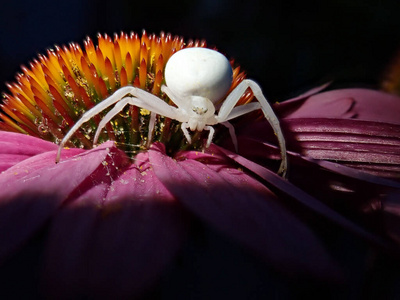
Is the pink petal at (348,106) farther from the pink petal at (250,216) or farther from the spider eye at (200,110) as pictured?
the pink petal at (250,216)

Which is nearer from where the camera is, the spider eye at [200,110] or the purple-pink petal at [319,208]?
the purple-pink petal at [319,208]

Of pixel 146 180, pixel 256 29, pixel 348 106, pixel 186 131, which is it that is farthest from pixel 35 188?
pixel 256 29

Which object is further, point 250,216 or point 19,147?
point 19,147

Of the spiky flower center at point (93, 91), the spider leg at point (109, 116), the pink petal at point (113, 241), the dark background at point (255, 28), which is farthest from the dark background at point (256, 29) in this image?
the pink petal at point (113, 241)

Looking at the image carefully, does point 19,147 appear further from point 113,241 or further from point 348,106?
point 348,106

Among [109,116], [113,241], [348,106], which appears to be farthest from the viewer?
[348,106]

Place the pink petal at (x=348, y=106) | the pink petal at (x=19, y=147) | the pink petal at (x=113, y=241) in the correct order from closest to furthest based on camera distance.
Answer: the pink petal at (x=113, y=241)
the pink petal at (x=19, y=147)
the pink petal at (x=348, y=106)

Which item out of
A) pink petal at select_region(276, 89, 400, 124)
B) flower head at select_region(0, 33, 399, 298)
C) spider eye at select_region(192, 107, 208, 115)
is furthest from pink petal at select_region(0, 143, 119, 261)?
pink petal at select_region(276, 89, 400, 124)

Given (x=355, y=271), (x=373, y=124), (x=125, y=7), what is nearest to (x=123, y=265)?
(x=355, y=271)
